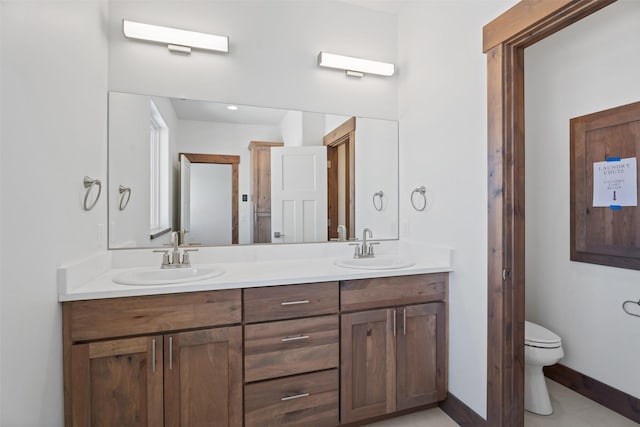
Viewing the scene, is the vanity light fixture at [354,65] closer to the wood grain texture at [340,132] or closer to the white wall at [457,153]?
the white wall at [457,153]

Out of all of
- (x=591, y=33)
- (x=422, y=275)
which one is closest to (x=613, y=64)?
(x=591, y=33)

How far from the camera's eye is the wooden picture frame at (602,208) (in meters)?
1.91

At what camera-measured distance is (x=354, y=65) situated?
226 centimetres

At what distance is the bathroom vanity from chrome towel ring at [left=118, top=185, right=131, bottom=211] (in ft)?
2.24

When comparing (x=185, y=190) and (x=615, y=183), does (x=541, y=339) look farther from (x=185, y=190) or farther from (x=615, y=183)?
(x=185, y=190)

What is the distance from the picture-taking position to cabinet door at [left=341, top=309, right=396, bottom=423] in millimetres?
1701

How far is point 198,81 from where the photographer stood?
1985 millimetres

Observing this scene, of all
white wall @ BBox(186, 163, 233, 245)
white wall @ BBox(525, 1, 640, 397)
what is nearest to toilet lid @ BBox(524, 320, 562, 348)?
white wall @ BBox(525, 1, 640, 397)

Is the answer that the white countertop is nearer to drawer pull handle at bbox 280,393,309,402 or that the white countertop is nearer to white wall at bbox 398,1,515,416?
white wall at bbox 398,1,515,416

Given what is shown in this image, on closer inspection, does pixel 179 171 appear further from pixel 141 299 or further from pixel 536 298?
pixel 536 298

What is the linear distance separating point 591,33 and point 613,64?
0.91ft

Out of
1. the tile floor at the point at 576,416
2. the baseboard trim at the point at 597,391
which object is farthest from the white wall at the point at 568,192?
Answer: the tile floor at the point at 576,416

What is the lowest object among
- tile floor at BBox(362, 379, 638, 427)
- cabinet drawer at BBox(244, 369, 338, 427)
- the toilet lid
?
tile floor at BBox(362, 379, 638, 427)

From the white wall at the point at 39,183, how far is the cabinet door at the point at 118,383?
2.9 inches
